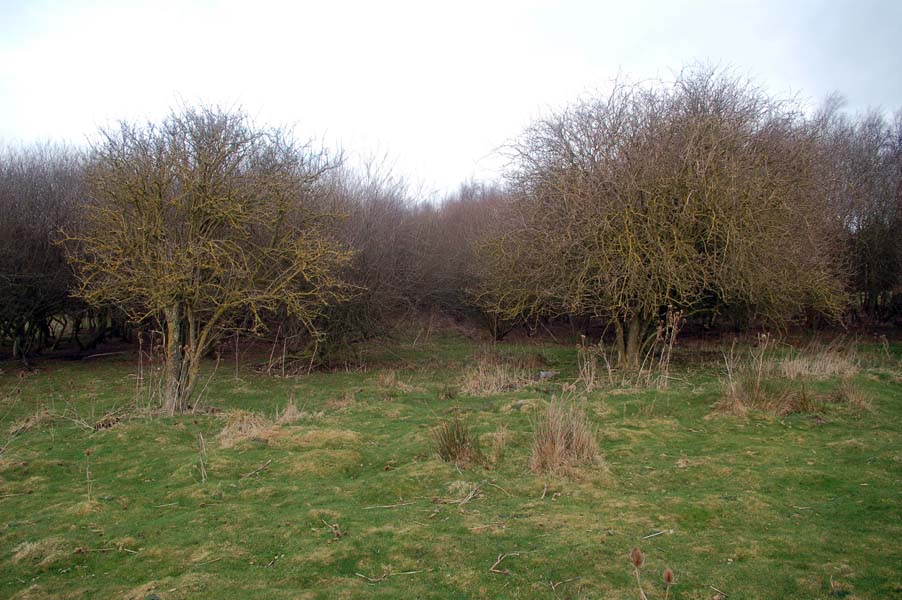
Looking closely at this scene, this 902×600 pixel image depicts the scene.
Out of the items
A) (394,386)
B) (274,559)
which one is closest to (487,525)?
(274,559)

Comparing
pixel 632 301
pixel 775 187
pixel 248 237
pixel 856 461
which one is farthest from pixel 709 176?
pixel 248 237

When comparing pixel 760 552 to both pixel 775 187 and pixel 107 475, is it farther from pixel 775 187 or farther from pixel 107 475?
pixel 775 187

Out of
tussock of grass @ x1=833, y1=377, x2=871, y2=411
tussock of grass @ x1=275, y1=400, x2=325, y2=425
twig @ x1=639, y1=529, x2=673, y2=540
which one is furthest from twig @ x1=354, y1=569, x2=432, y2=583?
tussock of grass @ x1=833, y1=377, x2=871, y2=411

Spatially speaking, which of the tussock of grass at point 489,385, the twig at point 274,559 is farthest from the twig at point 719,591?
the tussock of grass at point 489,385

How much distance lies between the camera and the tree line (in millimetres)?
10570

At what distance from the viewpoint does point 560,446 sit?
6.06m

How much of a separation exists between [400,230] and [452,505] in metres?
13.4

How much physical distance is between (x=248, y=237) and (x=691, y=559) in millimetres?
9427

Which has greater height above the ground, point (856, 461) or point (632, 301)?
point (632, 301)

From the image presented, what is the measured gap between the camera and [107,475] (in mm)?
6660

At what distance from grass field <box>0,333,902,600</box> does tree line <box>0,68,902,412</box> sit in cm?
272

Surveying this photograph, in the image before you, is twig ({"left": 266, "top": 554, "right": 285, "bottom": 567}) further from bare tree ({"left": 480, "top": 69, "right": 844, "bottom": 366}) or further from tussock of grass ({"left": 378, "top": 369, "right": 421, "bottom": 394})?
bare tree ({"left": 480, "top": 69, "right": 844, "bottom": 366})

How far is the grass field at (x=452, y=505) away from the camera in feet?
12.7

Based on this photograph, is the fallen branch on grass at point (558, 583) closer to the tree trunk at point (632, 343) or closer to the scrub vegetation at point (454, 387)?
the scrub vegetation at point (454, 387)
